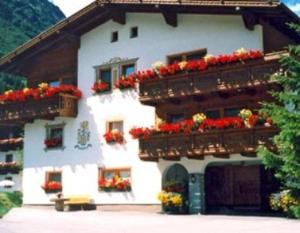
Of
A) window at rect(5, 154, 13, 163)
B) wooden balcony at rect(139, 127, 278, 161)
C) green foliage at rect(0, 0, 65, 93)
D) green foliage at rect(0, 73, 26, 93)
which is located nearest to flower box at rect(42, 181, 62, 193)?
wooden balcony at rect(139, 127, 278, 161)

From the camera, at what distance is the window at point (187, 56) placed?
25.6 metres

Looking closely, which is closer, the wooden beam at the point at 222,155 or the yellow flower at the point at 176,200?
the wooden beam at the point at 222,155

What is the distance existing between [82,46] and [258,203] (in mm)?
12838

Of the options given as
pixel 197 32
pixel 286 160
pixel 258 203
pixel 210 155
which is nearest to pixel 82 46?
pixel 197 32

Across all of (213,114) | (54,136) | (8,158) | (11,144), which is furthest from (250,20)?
(8,158)

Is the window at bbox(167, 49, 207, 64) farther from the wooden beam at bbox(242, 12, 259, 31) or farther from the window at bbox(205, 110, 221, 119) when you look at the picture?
the window at bbox(205, 110, 221, 119)

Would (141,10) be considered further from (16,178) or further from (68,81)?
(16,178)

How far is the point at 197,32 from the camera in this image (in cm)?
2573

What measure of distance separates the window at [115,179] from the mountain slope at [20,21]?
203ft

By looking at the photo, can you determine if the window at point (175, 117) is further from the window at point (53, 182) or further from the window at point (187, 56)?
the window at point (53, 182)

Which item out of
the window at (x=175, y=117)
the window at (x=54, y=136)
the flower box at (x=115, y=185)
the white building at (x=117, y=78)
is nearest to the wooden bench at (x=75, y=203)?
the white building at (x=117, y=78)

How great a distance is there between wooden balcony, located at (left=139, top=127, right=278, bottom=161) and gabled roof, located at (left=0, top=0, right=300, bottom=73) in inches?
201

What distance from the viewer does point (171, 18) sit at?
26406 mm

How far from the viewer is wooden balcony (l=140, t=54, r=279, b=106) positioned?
21594 mm
